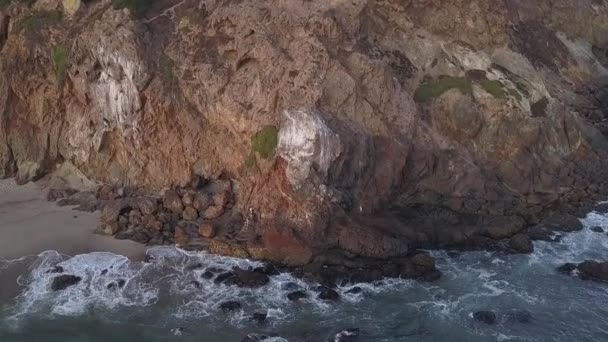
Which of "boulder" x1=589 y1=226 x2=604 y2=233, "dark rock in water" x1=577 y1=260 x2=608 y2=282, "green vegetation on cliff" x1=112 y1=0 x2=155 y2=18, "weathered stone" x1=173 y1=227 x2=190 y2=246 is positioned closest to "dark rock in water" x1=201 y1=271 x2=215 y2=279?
"weathered stone" x1=173 y1=227 x2=190 y2=246

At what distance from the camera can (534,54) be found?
51.8 metres

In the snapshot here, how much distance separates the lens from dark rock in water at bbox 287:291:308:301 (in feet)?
115

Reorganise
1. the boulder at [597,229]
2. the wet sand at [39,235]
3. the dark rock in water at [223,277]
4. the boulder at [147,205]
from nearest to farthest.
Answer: the dark rock in water at [223,277], the wet sand at [39,235], the boulder at [597,229], the boulder at [147,205]

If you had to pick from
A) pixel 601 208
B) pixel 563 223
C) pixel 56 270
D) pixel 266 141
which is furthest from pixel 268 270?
pixel 601 208

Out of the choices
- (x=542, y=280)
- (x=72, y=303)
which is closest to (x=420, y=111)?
(x=542, y=280)

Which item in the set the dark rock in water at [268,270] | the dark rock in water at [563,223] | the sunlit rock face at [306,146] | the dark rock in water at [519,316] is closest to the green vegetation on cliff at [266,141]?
the sunlit rock face at [306,146]

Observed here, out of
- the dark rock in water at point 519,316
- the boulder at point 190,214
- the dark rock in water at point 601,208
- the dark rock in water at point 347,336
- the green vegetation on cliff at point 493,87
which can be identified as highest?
the green vegetation on cliff at point 493,87

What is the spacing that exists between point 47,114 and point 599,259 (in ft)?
126

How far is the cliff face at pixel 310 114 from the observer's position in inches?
1577

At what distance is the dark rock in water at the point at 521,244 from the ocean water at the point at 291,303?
1.65ft

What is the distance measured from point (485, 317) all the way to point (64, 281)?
2325cm

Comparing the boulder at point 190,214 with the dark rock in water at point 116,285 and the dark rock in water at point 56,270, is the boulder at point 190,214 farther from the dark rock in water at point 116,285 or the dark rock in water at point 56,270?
the dark rock in water at point 56,270

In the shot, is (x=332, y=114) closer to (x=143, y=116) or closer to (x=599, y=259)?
(x=143, y=116)

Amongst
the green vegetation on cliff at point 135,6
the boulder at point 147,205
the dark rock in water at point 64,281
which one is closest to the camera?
the dark rock in water at point 64,281
